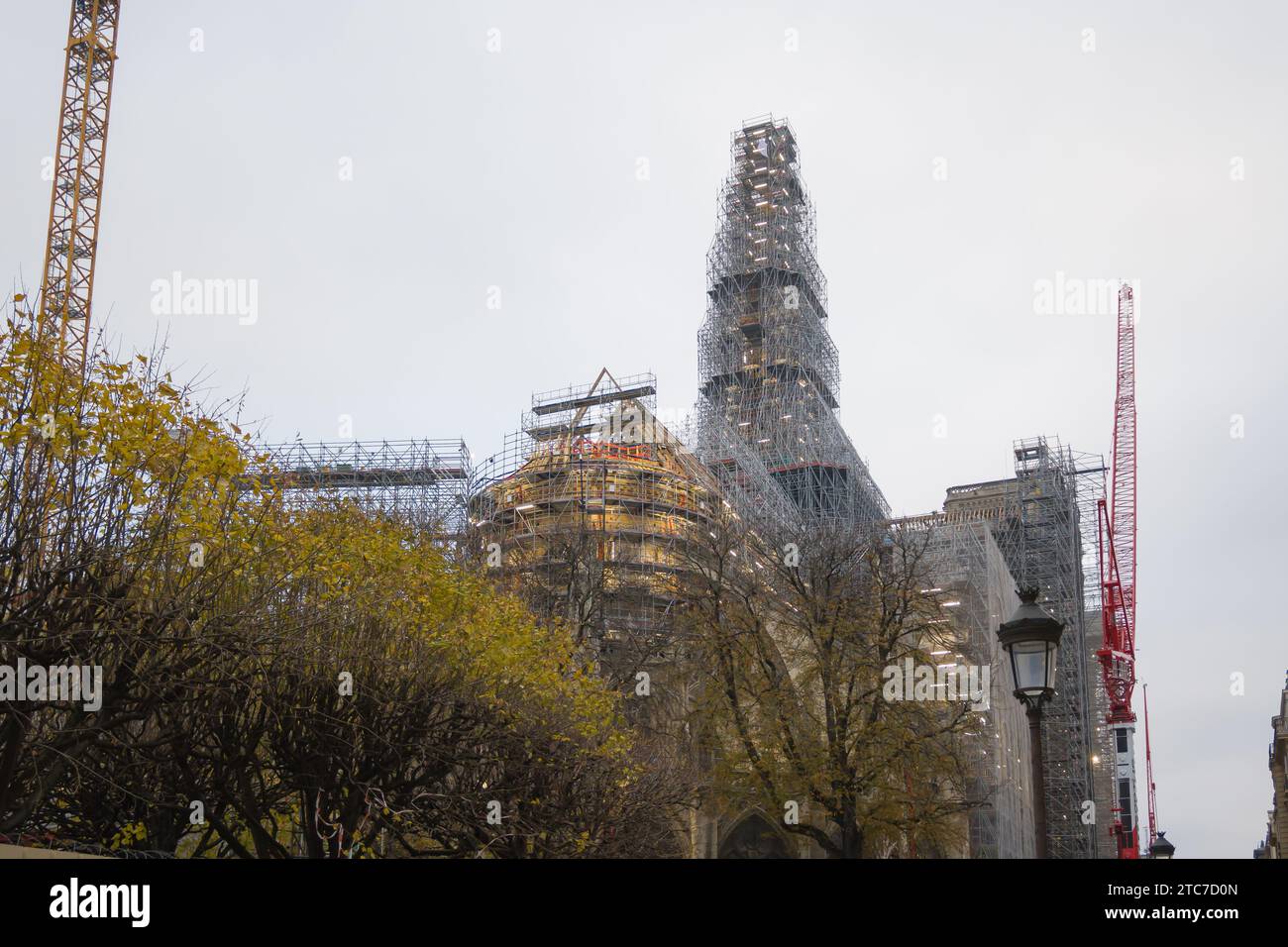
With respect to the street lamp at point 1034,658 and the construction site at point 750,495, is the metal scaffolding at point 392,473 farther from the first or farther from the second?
the street lamp at point 1034,658

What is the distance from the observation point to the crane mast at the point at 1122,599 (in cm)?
9431

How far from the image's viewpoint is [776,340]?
112938 mm

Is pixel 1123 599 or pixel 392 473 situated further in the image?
pixel 1123 599

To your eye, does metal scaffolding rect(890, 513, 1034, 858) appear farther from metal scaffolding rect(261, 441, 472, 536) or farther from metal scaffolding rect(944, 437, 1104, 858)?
metal scaffolding rect(261, 441, 472, 536)

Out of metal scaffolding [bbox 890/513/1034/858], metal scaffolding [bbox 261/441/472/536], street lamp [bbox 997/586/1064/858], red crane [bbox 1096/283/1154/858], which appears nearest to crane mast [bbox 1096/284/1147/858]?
red crane [bbox 1096/283/1154/858]

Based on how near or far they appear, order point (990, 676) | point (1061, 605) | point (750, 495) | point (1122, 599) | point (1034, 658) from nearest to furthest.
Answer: point (1034, 658) → point (990, 676) → point (750, 495) → point (1061, 605) → point (1122, 599)

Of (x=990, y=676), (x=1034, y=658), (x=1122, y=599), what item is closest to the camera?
(x=1034, y=658)

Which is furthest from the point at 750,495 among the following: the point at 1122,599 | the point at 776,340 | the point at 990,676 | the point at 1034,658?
the point at 1034,658

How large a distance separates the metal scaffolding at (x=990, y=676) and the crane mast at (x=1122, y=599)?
50.0 ft

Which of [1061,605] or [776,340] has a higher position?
[776,340]

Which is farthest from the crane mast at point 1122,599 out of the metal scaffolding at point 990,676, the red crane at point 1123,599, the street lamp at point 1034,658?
the street lamp at point 1034,658

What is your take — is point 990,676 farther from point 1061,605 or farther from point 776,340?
point 776,340

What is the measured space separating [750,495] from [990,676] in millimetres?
24395

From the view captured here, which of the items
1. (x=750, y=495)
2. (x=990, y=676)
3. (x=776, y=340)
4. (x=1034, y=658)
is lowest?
(x=990, y=676)
